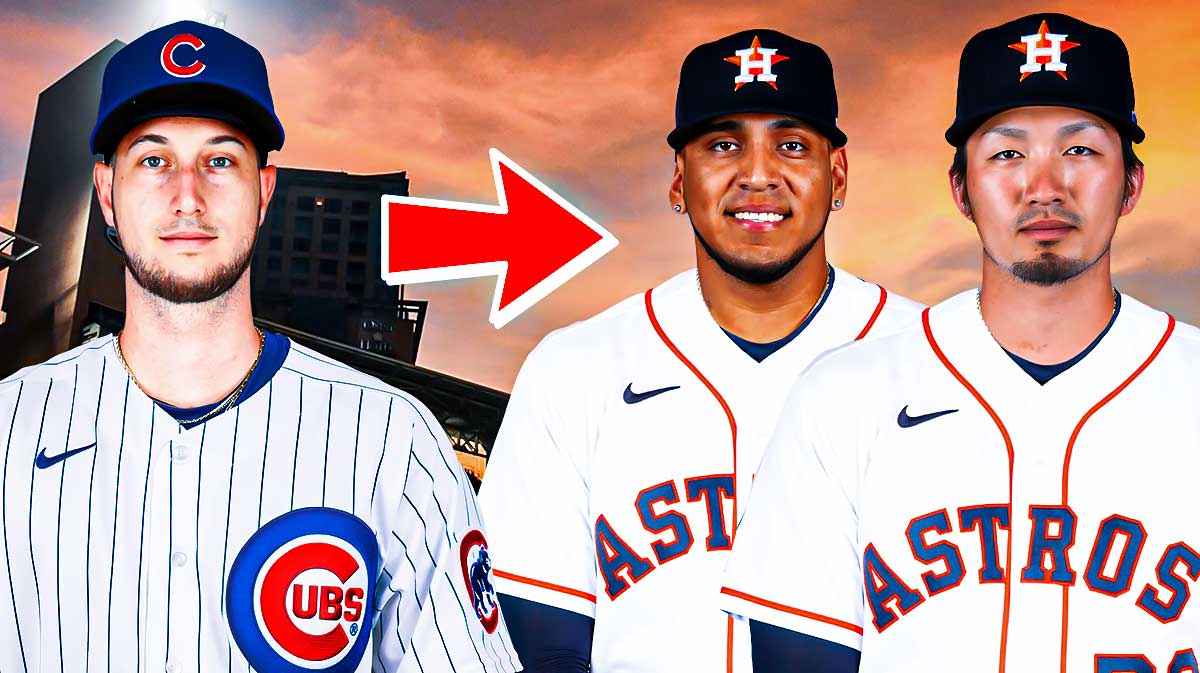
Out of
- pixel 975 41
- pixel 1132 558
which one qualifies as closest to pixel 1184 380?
pixel 1132 558

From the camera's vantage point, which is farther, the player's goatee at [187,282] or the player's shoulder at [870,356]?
the player's shoulder at [870,356]

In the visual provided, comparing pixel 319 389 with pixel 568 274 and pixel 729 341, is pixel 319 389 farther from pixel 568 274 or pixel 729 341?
pixel 568 274

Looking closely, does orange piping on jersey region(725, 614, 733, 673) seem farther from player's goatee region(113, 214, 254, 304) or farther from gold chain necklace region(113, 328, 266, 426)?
player's goatee region(113, 214, 254, 304)

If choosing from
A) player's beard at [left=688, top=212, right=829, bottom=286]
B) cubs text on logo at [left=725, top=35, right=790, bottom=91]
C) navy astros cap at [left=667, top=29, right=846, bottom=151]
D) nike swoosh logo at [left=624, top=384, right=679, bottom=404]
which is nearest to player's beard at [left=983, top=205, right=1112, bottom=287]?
player's beard at [left=688, top=212, right=829, bottom=286]

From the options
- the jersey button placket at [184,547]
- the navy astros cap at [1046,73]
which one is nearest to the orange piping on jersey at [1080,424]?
the navy astros cap at [1046,73]

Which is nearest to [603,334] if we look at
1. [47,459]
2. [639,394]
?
[639,394]

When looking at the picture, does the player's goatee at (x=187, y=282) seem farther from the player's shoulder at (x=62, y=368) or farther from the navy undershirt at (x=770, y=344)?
the navy undershirt at (x=770, y=344)
